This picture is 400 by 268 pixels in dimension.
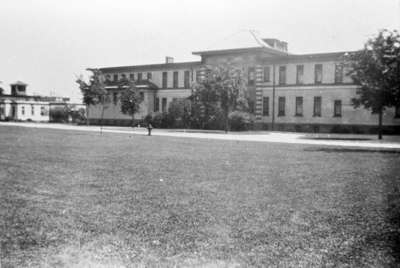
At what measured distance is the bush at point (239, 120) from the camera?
43094 millimetres

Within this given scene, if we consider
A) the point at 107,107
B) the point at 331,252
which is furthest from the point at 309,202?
the point at 107,107

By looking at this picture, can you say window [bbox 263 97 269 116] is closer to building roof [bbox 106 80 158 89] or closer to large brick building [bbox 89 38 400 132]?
large brick building [bbox 89 38 400 132]

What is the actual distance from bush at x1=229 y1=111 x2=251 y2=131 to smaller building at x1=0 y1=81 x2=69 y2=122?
49.8 m

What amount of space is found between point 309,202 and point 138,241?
3.88 metres

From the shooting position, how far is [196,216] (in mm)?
7430

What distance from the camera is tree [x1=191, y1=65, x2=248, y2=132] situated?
40.0 meters

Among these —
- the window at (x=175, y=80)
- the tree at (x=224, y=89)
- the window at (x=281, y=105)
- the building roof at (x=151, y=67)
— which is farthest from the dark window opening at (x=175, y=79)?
the window at (x=281, y=105)

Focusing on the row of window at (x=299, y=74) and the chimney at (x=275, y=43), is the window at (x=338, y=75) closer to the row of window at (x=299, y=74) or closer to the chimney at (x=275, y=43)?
the row of window at (x=299, y=74)

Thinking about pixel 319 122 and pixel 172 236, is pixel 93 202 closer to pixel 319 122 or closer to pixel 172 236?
pixel 172 236

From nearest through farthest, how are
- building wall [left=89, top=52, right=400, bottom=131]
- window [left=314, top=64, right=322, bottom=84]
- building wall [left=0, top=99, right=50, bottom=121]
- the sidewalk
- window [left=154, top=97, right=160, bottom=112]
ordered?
the sidewalk < building wall [left=89, top=52, right=400, bottom=131] < window [left=314, top=64, right=322, bottom=84] < window [left=154, top=97, right=160, bottom=112] < building wall [left=0, top=99, right=50, bottom=121]

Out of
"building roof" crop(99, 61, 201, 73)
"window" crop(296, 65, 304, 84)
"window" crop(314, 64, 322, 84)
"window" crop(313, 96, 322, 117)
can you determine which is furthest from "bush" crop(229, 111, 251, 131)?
"building roof" crop(99, 61, 201, 73)

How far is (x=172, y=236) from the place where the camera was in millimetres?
6297

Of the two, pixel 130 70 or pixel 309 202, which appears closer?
pixel 309 202

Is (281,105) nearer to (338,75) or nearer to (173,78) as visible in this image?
(338,75)
